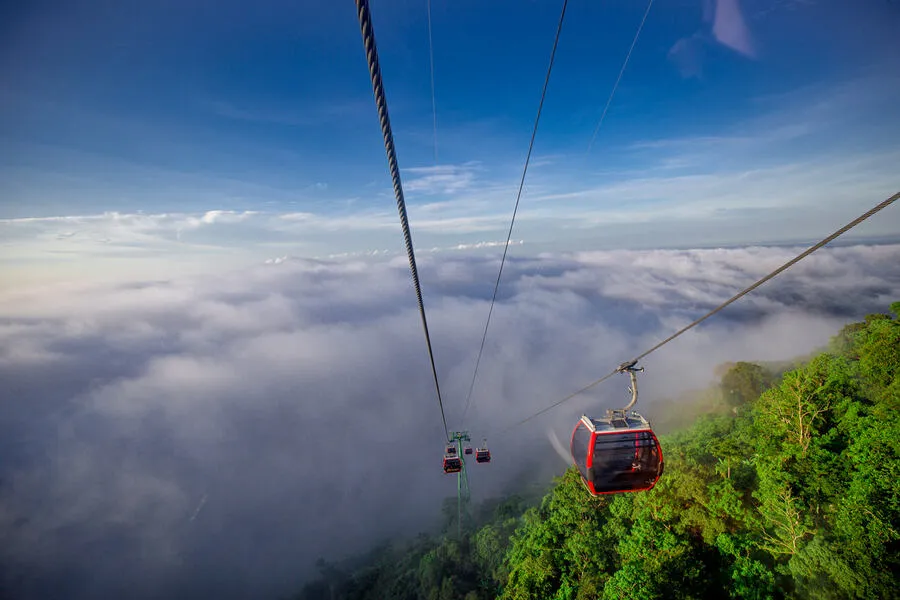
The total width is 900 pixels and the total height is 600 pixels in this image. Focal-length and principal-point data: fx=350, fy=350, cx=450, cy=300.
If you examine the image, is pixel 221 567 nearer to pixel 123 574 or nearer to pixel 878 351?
pixel 123 574

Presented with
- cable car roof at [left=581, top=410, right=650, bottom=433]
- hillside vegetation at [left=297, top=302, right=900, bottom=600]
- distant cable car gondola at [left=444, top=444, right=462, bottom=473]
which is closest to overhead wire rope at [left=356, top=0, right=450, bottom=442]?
cable car roof at [left=581, top=410, right=650, bottom=433]

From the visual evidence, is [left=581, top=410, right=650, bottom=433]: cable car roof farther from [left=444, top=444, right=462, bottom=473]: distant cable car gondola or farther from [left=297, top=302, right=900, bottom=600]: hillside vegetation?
[left=444, top=444, right=462, bottom=473]: distant cable car gondola

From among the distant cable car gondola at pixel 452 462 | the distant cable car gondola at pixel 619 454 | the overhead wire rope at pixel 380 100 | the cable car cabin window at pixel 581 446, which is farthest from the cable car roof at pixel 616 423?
the distant cable car gondola at pixel 452 462

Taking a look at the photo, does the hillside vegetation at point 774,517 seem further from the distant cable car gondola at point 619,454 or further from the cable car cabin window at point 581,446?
the cable car cabin window at point 581,446

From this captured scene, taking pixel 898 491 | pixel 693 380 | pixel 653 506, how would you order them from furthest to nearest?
pixel 693 380, pixel 653 506, pixel 898 491

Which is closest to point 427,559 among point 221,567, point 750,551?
point 750,551

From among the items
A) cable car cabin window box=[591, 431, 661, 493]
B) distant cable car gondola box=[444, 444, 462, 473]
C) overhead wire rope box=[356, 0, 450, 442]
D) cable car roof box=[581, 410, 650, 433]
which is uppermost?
overhead wire rope box=[356, 0, 450, 442]
